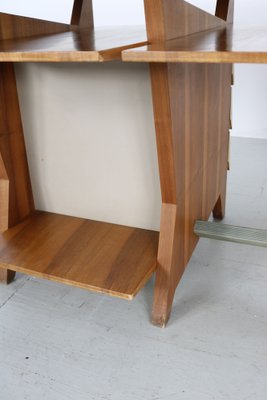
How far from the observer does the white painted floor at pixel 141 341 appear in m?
1.30

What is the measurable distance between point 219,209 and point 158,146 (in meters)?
1.02

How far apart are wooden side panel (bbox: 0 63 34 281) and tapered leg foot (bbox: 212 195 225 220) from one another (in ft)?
3.17

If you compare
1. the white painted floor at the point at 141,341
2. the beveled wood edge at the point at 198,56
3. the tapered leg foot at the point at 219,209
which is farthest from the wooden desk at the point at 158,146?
the tapered leg foot at the point at 219,209

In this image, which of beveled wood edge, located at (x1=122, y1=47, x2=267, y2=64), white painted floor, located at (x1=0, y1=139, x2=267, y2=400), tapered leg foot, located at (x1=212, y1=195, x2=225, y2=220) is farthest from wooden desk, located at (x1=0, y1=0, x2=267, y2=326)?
tapered leg foot, located at (x1=212, y1=195, x2=225, y2=220)

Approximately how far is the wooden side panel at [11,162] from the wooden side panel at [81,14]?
22.6 inches

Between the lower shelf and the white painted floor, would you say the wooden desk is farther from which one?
the white painted floor

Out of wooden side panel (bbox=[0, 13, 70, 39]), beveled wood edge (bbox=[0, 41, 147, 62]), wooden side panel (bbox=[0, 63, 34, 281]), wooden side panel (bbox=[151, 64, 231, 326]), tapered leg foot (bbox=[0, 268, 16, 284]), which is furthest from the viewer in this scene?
tapered leg foot (bbox=[0, 268, 16, 284])

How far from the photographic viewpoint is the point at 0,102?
160 cm

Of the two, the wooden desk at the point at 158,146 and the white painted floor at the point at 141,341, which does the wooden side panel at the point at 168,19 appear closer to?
the wooden desk at the point at 158,146

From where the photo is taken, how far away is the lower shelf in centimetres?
140

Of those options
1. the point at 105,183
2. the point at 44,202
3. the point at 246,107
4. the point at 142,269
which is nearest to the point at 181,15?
the point at 105,183

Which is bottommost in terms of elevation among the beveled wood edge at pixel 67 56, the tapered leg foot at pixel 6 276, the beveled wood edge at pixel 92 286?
the tapered leg foot at pixel 6 276

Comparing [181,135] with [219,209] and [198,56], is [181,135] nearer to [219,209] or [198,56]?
[198,56]

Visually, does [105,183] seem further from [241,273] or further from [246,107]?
[246,107]
